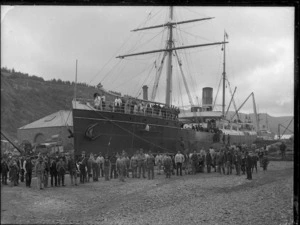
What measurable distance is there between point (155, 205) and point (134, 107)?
12.1m

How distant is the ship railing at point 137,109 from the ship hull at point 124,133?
0.31 meters

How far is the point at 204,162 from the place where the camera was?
66.1 ft

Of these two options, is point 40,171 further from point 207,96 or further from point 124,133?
point 207,96

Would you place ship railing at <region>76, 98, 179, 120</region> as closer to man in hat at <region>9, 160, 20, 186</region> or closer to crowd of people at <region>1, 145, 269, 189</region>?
crowd of people at <region>1, 145, 269, 189</region>

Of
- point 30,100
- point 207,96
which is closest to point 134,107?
point 30,100

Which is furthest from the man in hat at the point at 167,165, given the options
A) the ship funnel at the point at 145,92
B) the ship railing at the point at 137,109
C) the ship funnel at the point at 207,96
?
the ship funnel at the point at 207,96

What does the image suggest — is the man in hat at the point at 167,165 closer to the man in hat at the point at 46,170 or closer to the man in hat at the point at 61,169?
the man in hat at the point at 61,169

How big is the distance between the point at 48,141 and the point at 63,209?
10455 millimetres

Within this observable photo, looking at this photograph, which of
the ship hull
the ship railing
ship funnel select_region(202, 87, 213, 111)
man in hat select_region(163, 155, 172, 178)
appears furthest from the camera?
ship funnel select_region(202, 87, 213, 111)

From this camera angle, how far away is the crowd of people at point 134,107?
1964 cm

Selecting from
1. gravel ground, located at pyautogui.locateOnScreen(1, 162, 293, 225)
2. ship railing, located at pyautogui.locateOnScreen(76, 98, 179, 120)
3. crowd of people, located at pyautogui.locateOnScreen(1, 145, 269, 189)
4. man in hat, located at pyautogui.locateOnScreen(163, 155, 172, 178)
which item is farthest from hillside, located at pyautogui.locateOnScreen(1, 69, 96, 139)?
man in hat, located at pyautogui.locateOnScreen(163, 155, 172, 178)

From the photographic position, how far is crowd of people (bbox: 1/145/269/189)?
43.6 feet

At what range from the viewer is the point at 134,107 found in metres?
21.2

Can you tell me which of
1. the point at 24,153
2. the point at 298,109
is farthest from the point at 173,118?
the point at 298,109
